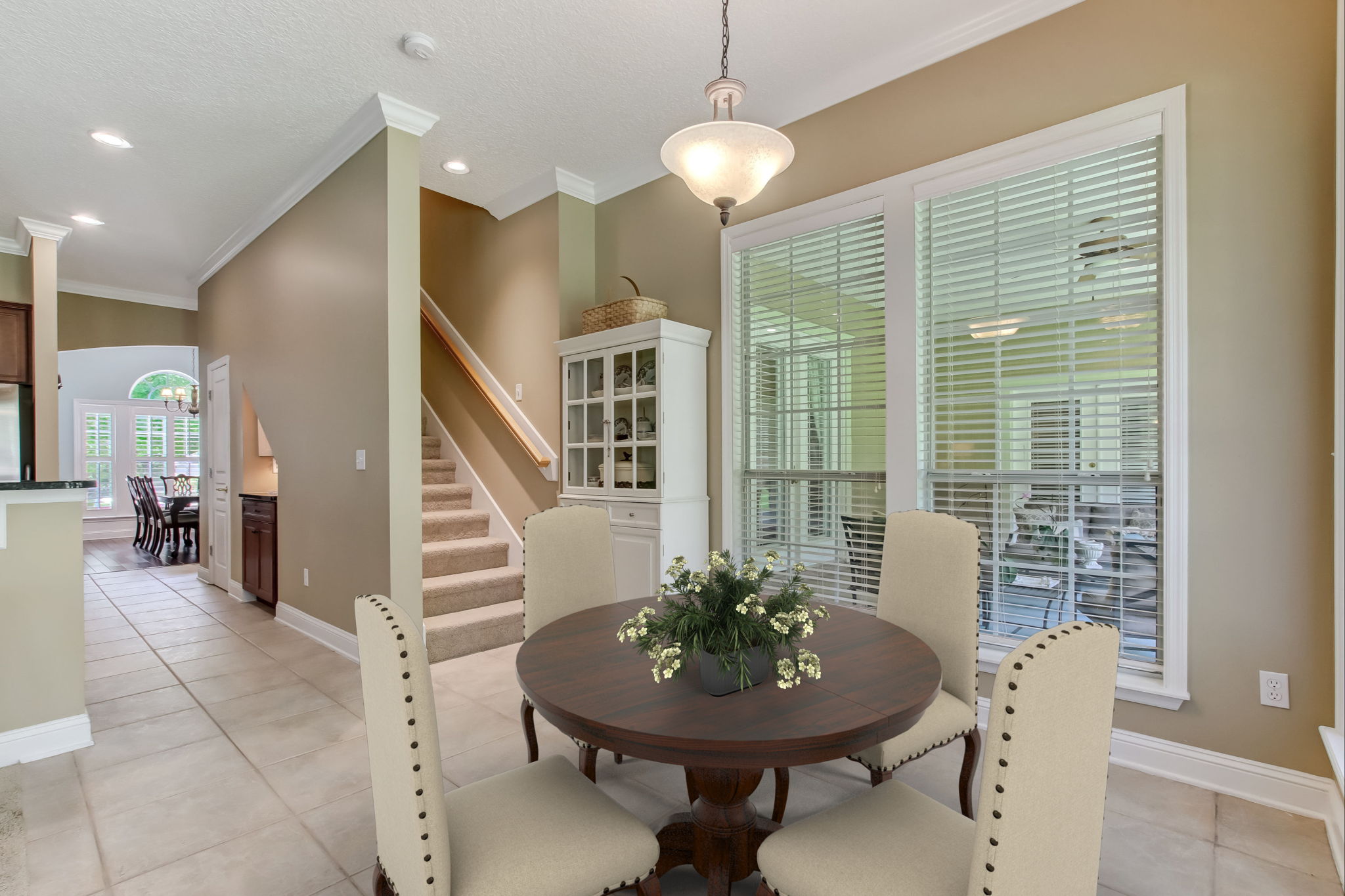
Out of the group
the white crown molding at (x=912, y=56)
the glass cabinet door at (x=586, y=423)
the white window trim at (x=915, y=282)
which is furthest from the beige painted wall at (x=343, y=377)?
the white crown molding at (x=912, y=56)

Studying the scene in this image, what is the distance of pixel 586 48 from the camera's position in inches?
114

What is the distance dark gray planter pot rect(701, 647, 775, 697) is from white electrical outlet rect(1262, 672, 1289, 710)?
73.2 inches

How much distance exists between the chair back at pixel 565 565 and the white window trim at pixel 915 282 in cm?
133

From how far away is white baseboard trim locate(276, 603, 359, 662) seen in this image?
3.78m

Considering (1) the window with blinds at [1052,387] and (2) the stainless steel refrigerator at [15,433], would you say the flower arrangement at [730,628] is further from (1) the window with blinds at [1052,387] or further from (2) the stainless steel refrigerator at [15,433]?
(2) the stainless steel refrigerator at [15,433]

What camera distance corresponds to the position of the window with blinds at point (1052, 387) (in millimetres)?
2385

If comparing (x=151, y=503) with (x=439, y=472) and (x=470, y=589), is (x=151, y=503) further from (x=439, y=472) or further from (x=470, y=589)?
(x=470, y=589)

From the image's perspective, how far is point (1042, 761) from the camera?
3.10 ft

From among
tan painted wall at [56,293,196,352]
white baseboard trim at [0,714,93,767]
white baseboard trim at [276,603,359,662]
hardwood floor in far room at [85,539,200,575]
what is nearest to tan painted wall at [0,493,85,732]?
white baseboard trim at [0,714,93,767]

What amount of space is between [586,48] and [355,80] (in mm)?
1156

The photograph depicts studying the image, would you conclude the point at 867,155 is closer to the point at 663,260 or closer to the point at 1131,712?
the point at 663,260

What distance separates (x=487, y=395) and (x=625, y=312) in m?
1.56

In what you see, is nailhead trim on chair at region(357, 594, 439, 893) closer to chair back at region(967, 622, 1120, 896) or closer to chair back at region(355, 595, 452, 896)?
chair back at region(355, 595, 452, 896)

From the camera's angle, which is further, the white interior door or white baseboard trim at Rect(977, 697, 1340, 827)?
the white interior door
